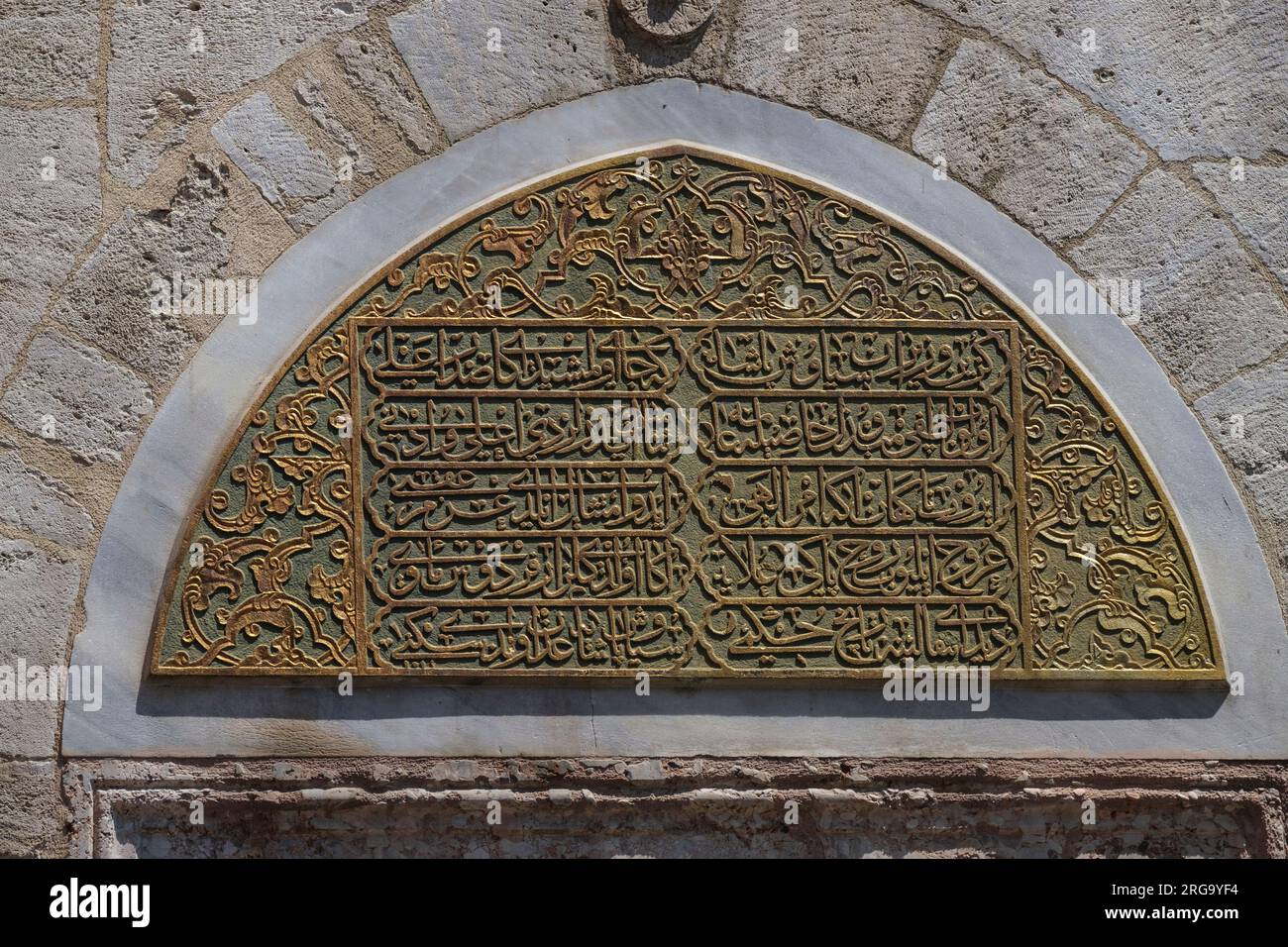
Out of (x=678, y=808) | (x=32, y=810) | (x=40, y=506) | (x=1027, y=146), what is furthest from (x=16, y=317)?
(x=1027, y=146)

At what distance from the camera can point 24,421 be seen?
150 inches

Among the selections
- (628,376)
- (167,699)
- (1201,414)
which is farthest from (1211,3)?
(167,699)

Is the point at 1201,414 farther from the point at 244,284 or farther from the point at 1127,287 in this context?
the point at 244,284

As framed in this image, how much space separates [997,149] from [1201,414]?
0.80 meters

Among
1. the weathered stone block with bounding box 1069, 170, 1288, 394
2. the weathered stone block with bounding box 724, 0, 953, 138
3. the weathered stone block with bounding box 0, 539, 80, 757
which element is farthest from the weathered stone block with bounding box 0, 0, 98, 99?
the weathered stone block with bounding box 1069, 170, 1288, 394

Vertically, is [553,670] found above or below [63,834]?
above

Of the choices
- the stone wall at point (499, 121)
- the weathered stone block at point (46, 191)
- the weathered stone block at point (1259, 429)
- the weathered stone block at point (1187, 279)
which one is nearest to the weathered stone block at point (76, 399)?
→ the stone wall at point (499, 121)

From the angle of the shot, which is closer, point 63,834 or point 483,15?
point 63,834

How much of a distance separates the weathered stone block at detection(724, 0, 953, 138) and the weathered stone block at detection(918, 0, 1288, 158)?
12 centimetres

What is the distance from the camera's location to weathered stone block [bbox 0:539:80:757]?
371 cm

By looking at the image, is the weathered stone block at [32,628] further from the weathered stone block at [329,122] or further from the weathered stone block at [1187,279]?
the weathered stone block at [1187,279]

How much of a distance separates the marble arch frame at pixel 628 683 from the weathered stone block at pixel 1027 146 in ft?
0.23

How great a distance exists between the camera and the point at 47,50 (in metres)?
3.93

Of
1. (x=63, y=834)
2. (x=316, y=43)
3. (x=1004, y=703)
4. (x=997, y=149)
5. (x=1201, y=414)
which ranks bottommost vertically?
(x=63, y=834)
